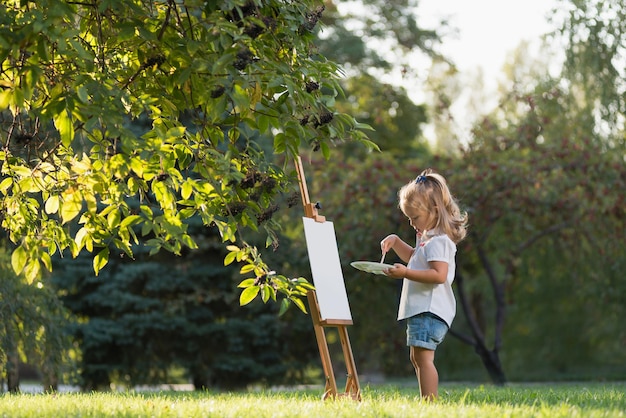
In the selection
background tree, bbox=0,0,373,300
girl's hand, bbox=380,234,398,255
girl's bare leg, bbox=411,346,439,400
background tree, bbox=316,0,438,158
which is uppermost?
background tree, bbox=316,0,438,158

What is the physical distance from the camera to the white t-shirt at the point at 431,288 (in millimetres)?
5520

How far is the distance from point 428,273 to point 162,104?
6.03ft

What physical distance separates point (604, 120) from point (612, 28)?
169 centimetres

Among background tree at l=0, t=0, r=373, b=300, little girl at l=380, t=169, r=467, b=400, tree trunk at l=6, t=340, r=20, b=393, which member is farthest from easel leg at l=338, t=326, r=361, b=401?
tree trunk at l=6, t=340, r=20, b=393

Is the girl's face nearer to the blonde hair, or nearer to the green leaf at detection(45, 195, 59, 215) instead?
the blonde hair

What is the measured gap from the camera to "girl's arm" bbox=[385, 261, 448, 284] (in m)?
5.33

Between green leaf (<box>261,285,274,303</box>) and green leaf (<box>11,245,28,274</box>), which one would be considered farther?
green leaf (<box>261,285,274,303</box>)

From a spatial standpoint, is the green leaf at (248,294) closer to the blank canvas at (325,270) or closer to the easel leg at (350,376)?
the blank canvas at (325,270)

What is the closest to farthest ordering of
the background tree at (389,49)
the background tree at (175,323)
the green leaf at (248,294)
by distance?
the green leaf at (248,294) < the background tree at (175,323) < the background tree at (389,49)

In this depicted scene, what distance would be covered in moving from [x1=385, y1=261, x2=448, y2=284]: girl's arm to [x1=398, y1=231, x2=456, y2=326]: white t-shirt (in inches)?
1.5

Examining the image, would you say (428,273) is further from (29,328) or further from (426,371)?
(29,328)

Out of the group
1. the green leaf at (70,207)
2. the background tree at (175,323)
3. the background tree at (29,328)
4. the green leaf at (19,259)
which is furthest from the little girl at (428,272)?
the background tree at (175,323)

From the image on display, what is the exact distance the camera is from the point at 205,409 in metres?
4.92

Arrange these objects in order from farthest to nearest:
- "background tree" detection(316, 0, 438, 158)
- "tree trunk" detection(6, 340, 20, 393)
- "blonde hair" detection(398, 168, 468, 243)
Result: 1. "background tree" detection(316, 0, 438, 158)
2. "tree trunk" detection(6, 340, 20, 393)
3. "blonde hair" detection(398, 168, 468, 243)
